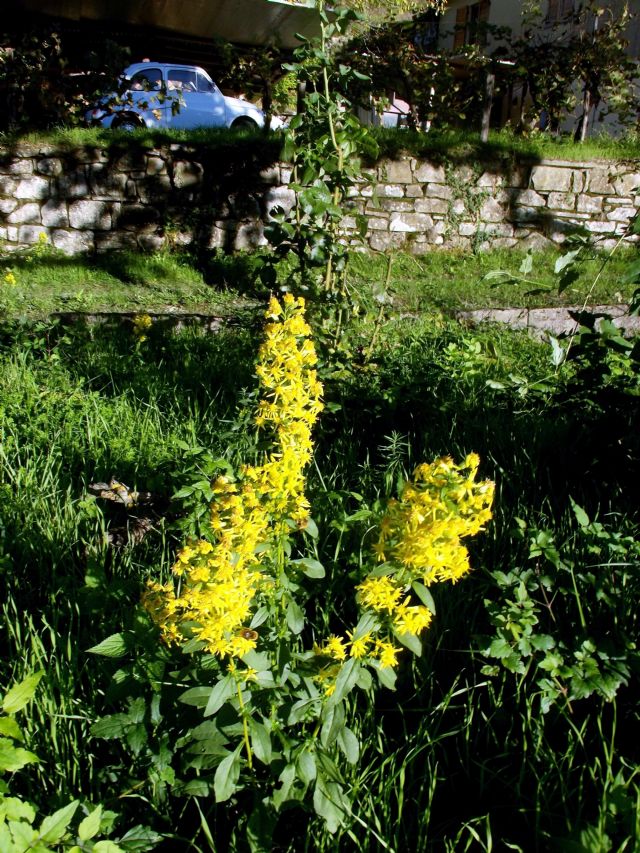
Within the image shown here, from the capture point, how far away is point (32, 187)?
21.9 ft

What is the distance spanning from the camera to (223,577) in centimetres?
110

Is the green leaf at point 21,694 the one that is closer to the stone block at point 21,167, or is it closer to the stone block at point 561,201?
the stone block at point 21,167

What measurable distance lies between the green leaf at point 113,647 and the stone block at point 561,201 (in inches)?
304

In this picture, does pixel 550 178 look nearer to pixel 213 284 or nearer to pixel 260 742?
pixel 213 284

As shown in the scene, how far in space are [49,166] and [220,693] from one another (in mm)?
6734

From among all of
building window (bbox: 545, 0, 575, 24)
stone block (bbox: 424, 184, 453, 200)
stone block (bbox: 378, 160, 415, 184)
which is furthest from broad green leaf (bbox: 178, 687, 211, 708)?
building window (bbox: 545, 0, 575, 24)

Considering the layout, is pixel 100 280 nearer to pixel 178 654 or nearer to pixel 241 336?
pixel 241 336

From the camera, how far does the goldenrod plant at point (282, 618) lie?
3.62 ft

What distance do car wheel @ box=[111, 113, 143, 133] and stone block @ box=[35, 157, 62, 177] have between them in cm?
114

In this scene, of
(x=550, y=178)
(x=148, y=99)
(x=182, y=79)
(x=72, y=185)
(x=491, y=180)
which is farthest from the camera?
(x=182, y=79)

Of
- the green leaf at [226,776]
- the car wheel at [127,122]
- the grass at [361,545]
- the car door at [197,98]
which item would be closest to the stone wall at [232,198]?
the car wheel at [127,122]

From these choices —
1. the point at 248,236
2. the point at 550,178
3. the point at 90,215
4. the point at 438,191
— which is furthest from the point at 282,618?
the point at 550,178

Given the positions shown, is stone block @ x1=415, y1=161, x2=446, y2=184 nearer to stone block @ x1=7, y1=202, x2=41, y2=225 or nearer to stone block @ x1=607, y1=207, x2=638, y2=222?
stone block @ x1=607, y1=207, x2=638, y2=222

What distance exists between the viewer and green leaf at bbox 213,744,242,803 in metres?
1.14
